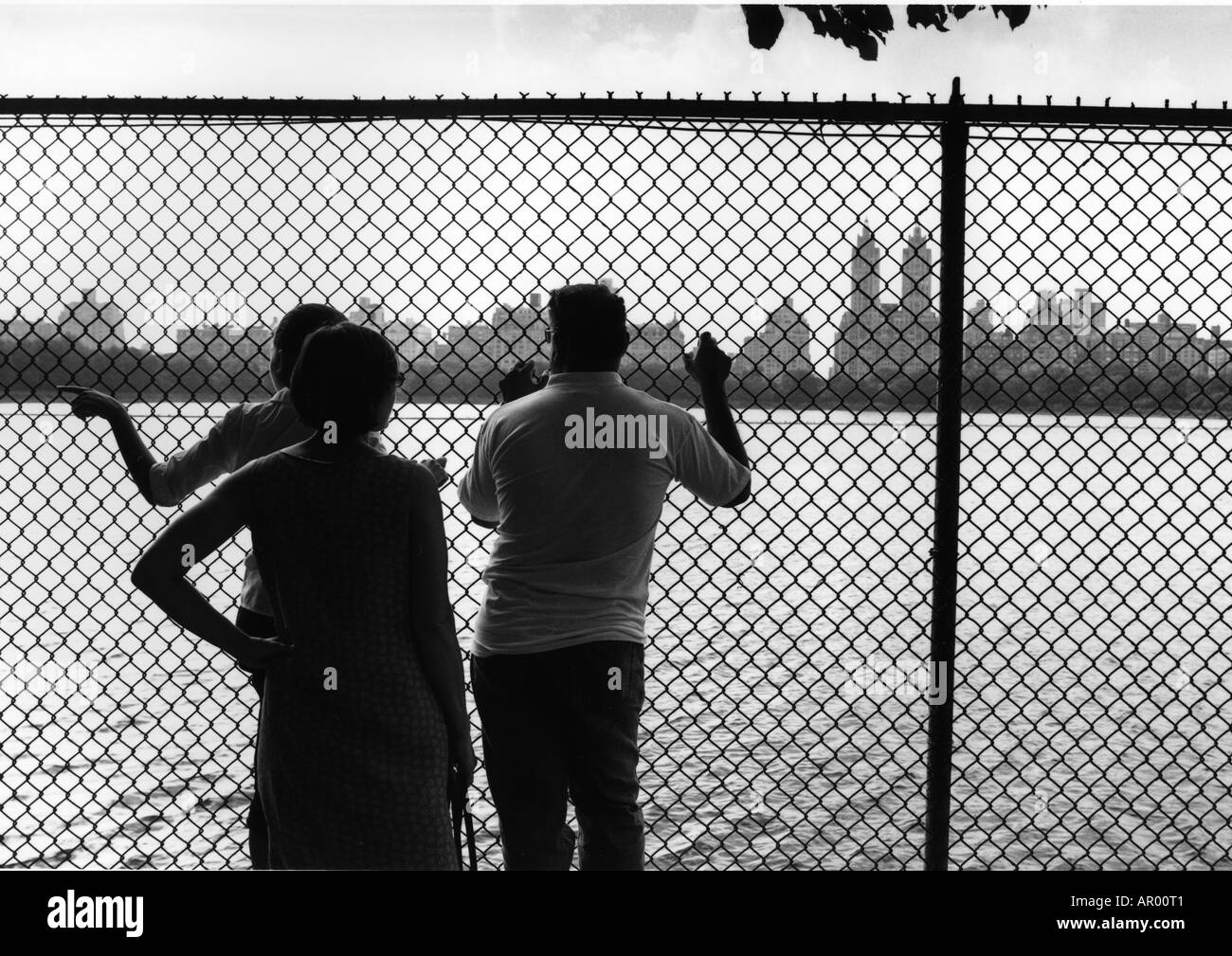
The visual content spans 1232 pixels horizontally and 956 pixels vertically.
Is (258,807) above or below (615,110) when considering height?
below

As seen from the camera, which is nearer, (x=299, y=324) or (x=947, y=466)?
(x=299, y=324)

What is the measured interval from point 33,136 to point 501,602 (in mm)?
1922

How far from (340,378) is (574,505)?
0.67 m

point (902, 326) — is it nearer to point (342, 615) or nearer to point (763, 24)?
point (763, 24)

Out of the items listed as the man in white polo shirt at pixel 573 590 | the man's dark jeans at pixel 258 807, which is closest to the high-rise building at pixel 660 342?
the man in white polo shirt at pixel 573 590

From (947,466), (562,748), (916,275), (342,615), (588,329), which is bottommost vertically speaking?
(562,748)

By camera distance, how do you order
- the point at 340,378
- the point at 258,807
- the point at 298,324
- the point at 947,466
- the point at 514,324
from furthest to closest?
the point at 514,324
the point at 947,466
the point at 298,324
the point at 258,807
the point at 340,378

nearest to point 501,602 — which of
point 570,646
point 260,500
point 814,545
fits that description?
point 570,646

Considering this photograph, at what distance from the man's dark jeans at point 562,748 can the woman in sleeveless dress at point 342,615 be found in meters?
0.37

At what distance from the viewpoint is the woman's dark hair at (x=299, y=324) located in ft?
9.50


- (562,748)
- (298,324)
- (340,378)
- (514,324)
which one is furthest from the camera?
(514,324)

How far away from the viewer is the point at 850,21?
275 centimetres

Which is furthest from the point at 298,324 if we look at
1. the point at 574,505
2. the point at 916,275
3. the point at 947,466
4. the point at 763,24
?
the point at 916,275
